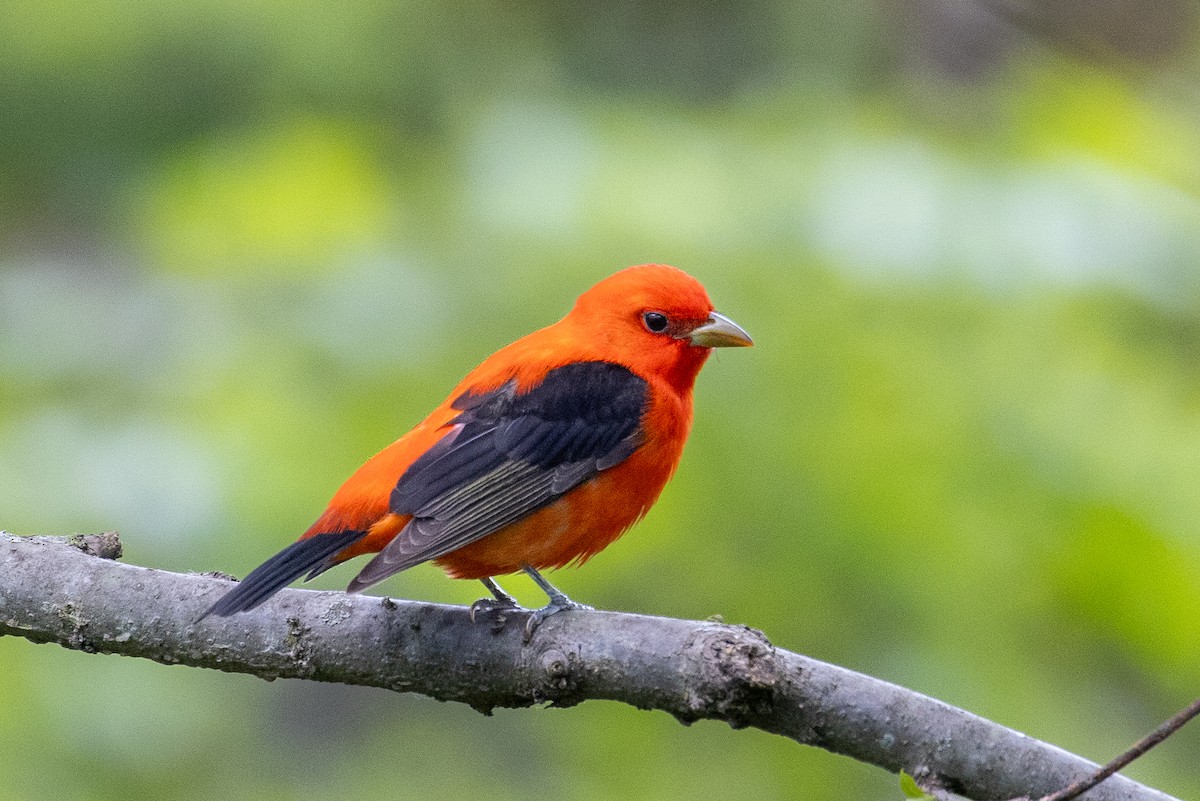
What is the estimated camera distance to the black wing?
13.4 ft

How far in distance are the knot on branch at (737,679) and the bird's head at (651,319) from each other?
1.89 meters

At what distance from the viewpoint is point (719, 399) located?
179 inches

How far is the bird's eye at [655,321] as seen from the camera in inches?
194

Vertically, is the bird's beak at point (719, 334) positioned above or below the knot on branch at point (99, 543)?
above

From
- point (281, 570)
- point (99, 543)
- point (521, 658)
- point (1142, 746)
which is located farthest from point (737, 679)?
point (99, 543)

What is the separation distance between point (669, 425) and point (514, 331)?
66 centimetres

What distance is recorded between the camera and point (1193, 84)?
7898mm

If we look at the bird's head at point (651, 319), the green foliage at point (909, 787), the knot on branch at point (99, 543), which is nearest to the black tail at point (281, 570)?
the knot on branch at point (99, 543)

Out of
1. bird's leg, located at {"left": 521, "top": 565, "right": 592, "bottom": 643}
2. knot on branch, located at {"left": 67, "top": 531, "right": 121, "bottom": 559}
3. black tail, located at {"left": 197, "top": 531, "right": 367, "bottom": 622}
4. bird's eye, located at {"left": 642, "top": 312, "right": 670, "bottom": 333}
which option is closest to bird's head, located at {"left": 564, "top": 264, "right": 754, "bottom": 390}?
bird's eye, located at {"left": 642, "top": 312, "right": 670, "bottom": 333}

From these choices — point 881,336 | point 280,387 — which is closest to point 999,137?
point 881,336

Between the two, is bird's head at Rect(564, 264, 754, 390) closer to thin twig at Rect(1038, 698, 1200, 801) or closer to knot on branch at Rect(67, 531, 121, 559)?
knot on branch at Rect(67, 531, 121, 559)

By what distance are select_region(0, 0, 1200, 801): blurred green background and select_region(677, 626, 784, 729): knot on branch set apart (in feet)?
4.00

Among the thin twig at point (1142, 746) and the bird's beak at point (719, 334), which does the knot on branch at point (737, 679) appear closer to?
the thin twig at point (1142, 746)

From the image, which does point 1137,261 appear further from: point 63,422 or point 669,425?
point 63,422
